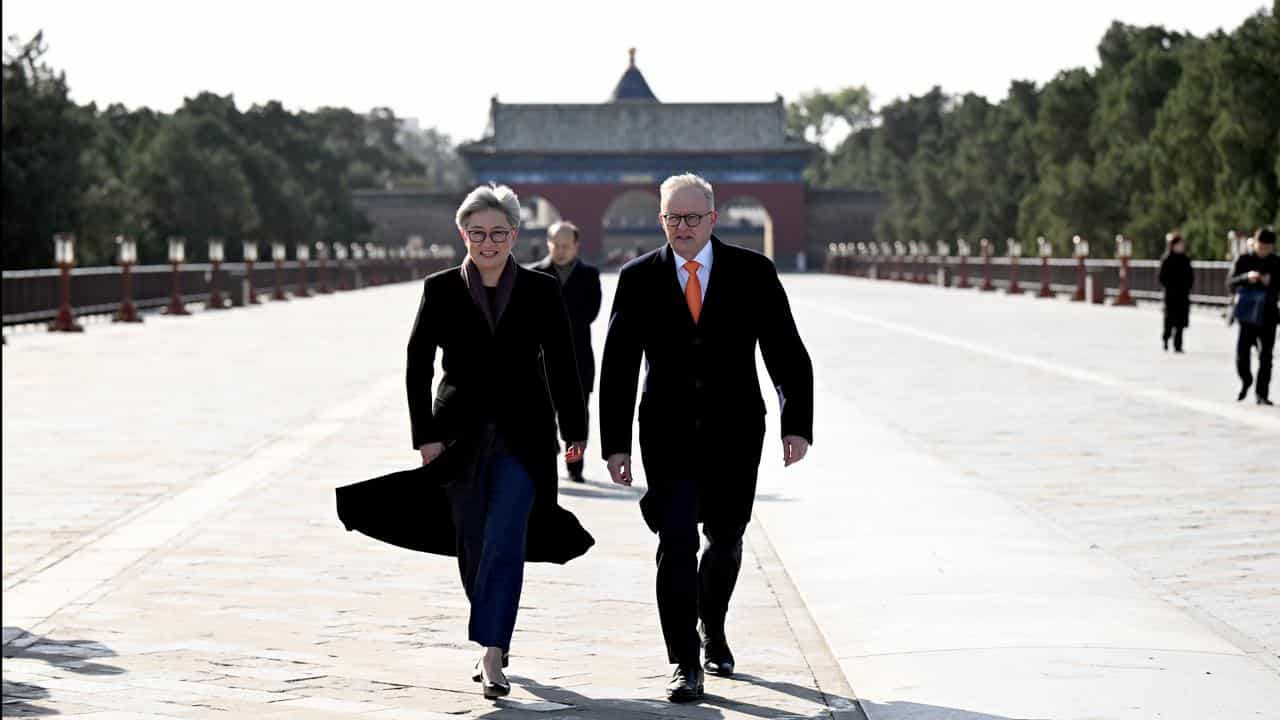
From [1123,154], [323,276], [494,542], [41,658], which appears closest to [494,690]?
[494,542]

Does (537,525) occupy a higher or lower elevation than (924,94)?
lower

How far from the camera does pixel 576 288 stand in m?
11.7

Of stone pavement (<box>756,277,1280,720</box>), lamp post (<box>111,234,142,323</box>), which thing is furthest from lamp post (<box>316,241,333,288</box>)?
stone pavement (<box>756,277,1280,720</box>)

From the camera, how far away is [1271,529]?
30.9 feet

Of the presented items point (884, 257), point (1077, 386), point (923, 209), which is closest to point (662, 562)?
point (1077, 386)

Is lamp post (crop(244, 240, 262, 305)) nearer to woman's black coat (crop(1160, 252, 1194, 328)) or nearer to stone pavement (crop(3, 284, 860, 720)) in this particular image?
woman's black coat (crop(1160, 252, 1194, 328))

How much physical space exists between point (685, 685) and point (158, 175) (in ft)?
179

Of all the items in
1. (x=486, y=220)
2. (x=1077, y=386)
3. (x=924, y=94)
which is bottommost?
(x=1077, y=386)

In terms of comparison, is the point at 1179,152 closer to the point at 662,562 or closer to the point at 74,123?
the point at 74,123

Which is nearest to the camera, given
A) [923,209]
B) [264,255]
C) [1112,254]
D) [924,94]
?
[1112,254]

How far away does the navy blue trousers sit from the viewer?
6.03 metres

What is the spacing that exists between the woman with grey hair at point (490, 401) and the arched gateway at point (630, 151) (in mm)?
99029

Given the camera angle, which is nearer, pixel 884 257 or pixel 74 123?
pixel 74 123

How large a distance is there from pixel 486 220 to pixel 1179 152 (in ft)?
126
